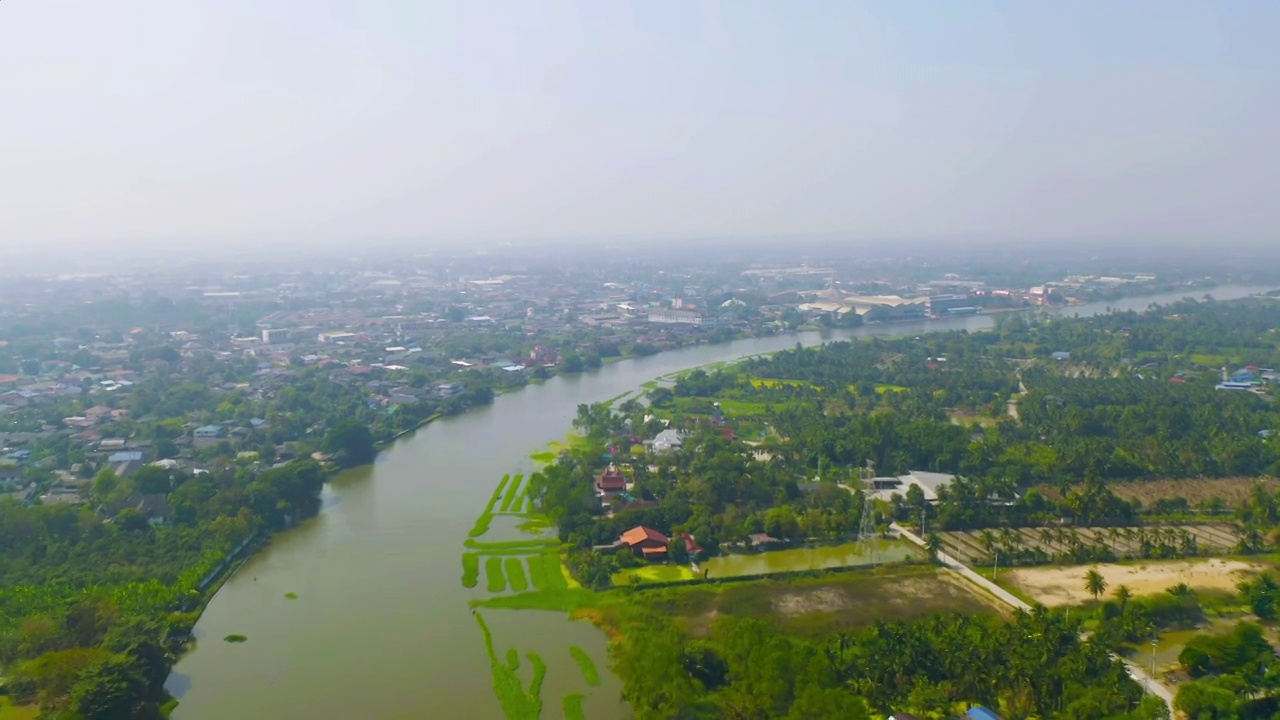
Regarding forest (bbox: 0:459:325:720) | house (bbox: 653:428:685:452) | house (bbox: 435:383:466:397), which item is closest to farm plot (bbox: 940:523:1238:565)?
house (bbox: 653:428:685:452)

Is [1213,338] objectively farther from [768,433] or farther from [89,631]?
[89,631]

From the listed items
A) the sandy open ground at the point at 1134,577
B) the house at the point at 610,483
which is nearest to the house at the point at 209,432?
the house at the point at 610,483

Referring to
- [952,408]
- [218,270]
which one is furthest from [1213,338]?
[218,270]

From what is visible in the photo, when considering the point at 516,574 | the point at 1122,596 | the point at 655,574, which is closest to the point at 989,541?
the point at 1122,596

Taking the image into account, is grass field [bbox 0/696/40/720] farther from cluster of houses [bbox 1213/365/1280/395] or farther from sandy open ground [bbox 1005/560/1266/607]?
cluster of houses [bbox 1213/365/1280/395]

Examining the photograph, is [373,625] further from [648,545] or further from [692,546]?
[692,546]

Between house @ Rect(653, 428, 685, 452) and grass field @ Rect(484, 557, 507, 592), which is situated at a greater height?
house @ Rect(653, 428, 685, 452)
